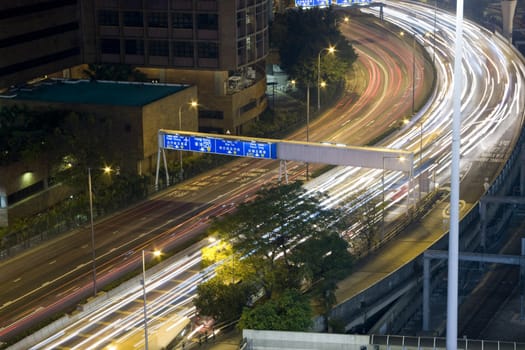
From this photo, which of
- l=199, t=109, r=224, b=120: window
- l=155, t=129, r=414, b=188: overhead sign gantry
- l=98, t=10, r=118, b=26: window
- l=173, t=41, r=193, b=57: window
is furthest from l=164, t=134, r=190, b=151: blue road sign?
l=98, t=10, r=118, b=26: window

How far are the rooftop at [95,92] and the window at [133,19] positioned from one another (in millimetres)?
6978

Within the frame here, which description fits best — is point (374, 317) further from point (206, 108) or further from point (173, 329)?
point (206, 108)

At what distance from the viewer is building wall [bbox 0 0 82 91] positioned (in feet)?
386

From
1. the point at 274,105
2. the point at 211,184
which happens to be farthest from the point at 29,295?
the point at 274,105

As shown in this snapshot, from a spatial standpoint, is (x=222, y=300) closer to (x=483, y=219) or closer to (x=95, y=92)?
(x=483, y=219)

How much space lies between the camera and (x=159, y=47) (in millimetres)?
129250

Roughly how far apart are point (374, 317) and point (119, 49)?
5900 cm

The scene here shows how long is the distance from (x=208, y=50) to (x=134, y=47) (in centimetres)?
877

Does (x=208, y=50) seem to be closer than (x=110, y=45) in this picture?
Yes

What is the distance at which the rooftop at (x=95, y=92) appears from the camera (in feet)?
384

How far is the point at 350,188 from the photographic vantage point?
360 ft

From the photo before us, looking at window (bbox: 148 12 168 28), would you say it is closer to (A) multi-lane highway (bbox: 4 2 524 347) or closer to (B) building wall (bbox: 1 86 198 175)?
(B) building wall (bbox: 1 86 198 175)

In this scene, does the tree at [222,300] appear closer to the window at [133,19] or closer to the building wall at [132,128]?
the building wall at [132,128]

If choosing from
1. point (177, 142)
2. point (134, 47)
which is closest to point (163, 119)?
point (177, 142)
